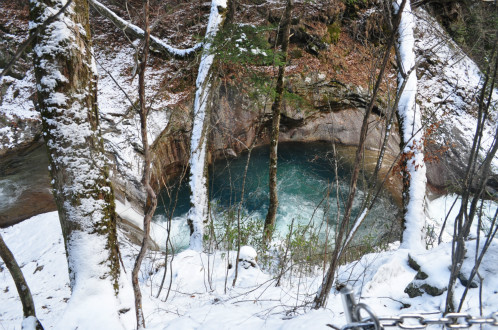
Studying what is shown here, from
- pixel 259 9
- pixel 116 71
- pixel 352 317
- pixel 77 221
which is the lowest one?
pixel 77 221

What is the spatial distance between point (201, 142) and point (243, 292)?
3139 millimetres

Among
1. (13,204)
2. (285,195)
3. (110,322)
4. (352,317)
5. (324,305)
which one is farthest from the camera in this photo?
(285,195)

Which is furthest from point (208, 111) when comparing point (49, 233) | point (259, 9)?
point (259, 9)

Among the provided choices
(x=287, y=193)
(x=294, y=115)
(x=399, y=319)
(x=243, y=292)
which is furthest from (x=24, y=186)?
(x=294, y=115)

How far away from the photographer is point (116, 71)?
9.30 metres

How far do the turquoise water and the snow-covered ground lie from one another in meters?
2.39

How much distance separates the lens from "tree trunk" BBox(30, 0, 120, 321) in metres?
2.21

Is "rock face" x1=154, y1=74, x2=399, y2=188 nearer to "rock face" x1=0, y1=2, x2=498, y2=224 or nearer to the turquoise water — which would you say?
"rock face" x1=0, y1=2, x2=498, y2=224

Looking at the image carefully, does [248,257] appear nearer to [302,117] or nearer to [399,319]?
Answer: [399,319]

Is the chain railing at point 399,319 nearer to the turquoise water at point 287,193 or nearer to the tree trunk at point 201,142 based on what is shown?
the tree trunk at point 201,142

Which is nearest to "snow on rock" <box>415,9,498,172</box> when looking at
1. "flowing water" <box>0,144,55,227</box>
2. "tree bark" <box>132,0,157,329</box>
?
"tree bark" <box>132,0,157,329</box>

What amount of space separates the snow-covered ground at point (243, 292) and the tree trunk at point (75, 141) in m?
0.35

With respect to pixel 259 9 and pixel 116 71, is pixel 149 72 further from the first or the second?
pixel 259 9

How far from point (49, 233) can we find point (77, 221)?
3.26m
